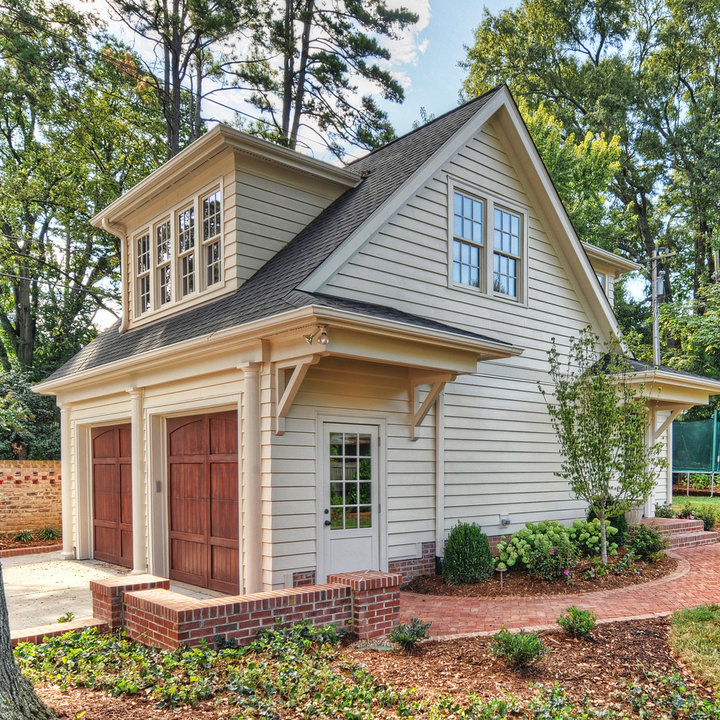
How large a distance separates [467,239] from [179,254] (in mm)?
4557

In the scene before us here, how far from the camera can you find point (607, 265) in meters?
15.5

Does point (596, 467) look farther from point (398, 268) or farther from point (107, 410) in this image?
point (107, 410)

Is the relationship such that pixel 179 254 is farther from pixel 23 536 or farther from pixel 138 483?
pixel 23 536

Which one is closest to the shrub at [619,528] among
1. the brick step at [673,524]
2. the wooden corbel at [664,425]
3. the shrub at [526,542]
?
the shrub at [526,542]

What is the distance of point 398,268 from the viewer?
880 centimetres

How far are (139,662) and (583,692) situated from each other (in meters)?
3.33

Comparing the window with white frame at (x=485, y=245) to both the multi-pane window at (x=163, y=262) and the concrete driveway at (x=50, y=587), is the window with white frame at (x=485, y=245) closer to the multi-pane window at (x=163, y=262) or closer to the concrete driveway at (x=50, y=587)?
the multi-pane window at (x=163, y=262)

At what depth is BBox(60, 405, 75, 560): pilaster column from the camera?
12.2 meters

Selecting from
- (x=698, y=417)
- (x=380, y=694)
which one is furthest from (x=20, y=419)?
(x=698, y=417)

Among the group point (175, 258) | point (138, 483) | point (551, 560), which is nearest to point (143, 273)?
point (175, 258)

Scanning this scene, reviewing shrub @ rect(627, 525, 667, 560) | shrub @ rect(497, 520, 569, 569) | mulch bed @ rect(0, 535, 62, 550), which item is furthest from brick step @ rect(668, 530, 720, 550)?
mulch bed @ rect(0, 535, 62, 550)

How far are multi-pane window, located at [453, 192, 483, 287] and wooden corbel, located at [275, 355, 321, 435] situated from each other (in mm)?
3667

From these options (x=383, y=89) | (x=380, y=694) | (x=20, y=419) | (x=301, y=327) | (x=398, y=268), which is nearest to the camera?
(x=380, y=694)

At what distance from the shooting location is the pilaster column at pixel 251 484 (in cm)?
714
